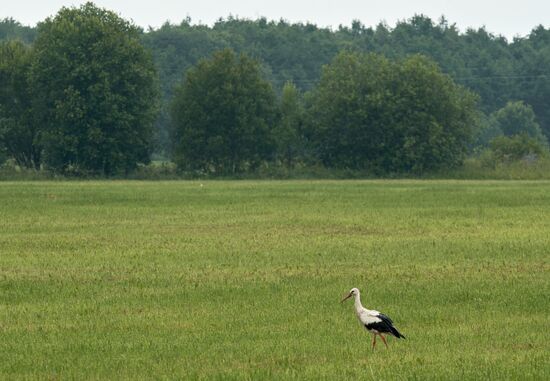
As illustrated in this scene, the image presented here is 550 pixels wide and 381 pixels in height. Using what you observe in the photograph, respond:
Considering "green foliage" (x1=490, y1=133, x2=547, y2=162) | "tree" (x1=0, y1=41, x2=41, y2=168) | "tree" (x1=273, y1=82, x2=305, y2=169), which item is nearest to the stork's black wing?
"tree" (x1=0, y1=41, x2=41, y2=168)

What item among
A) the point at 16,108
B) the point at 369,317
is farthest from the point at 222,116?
the point at 369,317

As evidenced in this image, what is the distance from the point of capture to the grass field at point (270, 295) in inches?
680

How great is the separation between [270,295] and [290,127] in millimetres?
93399

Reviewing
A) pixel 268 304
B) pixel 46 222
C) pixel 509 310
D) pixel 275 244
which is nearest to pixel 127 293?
pixel 268 304

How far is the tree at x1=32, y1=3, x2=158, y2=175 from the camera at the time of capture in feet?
355

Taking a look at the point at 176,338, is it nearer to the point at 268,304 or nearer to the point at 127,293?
the point at 268,304

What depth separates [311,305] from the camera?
→ 23.0m

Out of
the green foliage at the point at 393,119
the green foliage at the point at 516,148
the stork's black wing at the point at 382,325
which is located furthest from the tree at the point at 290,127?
the stork's black wing at the point at 382,325

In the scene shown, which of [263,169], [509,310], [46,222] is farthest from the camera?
[263,169]

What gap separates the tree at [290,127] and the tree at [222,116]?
5.82 feet

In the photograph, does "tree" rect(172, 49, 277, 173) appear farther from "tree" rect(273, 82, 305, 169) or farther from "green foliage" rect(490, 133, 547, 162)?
"green foliage" rect(490, 133, 547, 162)

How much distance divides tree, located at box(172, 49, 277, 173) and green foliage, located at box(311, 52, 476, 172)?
634cm

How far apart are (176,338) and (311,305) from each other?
4187 mm

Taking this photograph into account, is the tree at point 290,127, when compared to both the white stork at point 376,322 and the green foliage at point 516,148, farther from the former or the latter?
the white stork at point 376,322
